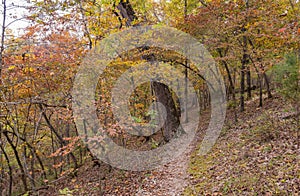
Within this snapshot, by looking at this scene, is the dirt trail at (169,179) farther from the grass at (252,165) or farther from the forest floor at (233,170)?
the grass at (252,165)

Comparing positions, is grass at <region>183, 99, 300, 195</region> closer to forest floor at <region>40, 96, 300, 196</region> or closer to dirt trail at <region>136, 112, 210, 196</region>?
forest floor at <region>40, 96, 300, 196</region>

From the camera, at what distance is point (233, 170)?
5.57 meters

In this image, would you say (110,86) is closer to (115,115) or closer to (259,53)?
(115,115)

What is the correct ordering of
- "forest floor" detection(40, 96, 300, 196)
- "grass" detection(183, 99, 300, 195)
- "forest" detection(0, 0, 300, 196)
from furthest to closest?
1. "forest" detection(0, 0, 300, 196)
2. "forest floor" detection(40, 96, 300, 196)
3. "grass" detection(183, 99, 300, 195)

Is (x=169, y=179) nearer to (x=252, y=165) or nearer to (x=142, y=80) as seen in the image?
(x=252, y=165)

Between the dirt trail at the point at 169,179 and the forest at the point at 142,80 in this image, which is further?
the dirt trail at the point at 169,179

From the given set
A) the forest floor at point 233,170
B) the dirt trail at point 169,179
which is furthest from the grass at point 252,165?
the dirt trail at point 169,179

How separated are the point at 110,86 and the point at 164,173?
143 inches

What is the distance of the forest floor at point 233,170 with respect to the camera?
4557mm

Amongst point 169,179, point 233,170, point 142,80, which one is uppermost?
point 142,80

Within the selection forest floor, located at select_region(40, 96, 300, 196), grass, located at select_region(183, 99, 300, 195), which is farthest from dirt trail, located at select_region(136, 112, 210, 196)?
grass, located at select_region(183, 99, 300, 195)

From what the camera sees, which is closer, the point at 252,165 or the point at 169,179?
the point at 252,165

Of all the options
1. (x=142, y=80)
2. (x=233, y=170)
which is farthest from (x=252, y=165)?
(x=142, y=80)

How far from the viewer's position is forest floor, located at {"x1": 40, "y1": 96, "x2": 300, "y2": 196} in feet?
14.9
